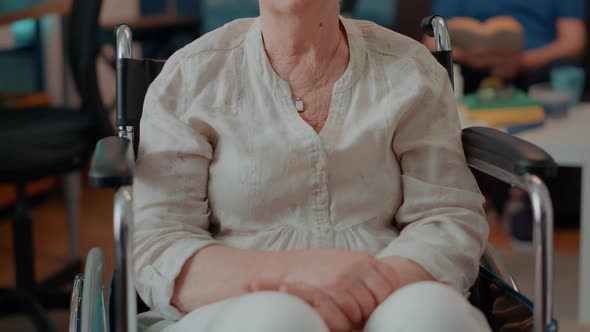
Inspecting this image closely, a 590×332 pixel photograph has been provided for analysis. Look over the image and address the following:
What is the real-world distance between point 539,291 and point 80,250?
204 centimetres

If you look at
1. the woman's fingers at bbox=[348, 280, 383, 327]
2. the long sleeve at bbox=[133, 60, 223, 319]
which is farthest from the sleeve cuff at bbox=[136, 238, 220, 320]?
the woman's fingers at bbox=[348, 280, 383, 327]

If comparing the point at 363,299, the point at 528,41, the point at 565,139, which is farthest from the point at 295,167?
the point at 528,41

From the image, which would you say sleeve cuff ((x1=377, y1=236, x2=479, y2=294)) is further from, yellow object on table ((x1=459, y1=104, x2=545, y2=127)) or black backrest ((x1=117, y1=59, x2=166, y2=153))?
yellow object on table ((x1=459, y1=104, x2=545, y2=127))

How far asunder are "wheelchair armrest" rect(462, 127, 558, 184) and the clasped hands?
0.66ft

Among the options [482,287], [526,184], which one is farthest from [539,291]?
[482,287]

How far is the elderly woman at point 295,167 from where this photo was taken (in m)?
1.18

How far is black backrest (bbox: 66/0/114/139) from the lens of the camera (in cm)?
215

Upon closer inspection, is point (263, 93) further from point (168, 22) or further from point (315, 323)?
point (168, 22)

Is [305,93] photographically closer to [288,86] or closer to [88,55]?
[288,86]

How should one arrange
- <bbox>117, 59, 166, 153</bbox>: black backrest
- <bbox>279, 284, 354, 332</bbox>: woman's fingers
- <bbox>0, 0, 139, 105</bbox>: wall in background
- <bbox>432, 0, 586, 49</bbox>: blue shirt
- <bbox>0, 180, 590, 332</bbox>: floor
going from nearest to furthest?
A: <bbox>279, 284, 354, 332</bbox>: woman's fingers < <bbox>117, 59, 166, 153</bbox>: black backrest < <bbox>0, 180, 590, 332</bbox>: floor < <bbox>432, 0, 586, 49</bbox>: blue shirt < <bbox>0, 0, 139, 105</bbox>: wall in background

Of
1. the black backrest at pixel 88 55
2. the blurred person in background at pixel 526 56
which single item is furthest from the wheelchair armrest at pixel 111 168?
the blurred person in background at pixel 526 56

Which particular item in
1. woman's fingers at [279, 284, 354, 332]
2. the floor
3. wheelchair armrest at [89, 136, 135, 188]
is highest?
wheelchair armrest at [89, 136, 135, 188]

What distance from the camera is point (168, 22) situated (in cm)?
383

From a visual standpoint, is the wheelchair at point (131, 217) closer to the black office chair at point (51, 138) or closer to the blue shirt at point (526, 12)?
the black office chair at point (51, 138)
